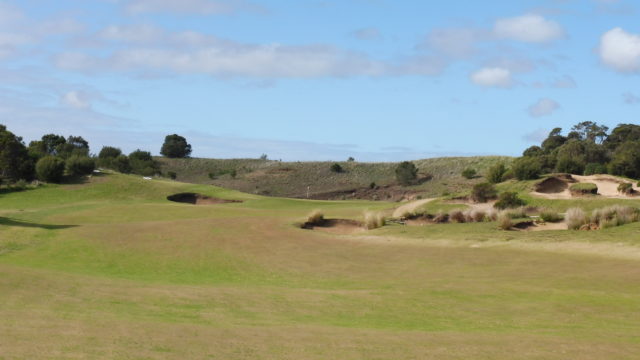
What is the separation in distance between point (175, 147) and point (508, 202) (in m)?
83.2

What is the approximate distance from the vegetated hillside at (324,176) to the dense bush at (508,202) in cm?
3634

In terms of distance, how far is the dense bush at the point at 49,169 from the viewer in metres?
61.3

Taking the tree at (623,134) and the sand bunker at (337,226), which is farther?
→ the tree at (623,134)

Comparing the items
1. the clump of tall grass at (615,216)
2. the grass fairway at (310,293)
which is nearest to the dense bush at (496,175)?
the grass fairway at (310,293)

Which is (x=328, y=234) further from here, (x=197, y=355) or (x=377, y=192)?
(x=377, y=192)

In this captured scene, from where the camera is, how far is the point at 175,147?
114 meters

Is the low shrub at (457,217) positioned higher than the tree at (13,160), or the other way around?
the tree at (13,160)

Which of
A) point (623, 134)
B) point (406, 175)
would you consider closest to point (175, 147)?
point (406, 175)

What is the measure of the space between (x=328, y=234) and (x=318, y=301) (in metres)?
15.6

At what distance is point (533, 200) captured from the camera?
36969 millimetres

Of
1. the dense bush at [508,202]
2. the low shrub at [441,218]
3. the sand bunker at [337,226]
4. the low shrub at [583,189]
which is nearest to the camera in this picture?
the sand bunker at [337,226]

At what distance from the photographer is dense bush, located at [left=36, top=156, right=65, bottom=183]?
6131 centimetres

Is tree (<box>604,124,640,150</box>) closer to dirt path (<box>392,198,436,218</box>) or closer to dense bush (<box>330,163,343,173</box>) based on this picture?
dense bush (<box>330,163,343,173</box>)

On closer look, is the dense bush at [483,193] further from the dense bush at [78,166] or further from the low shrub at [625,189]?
the dense bush at [78,166]
